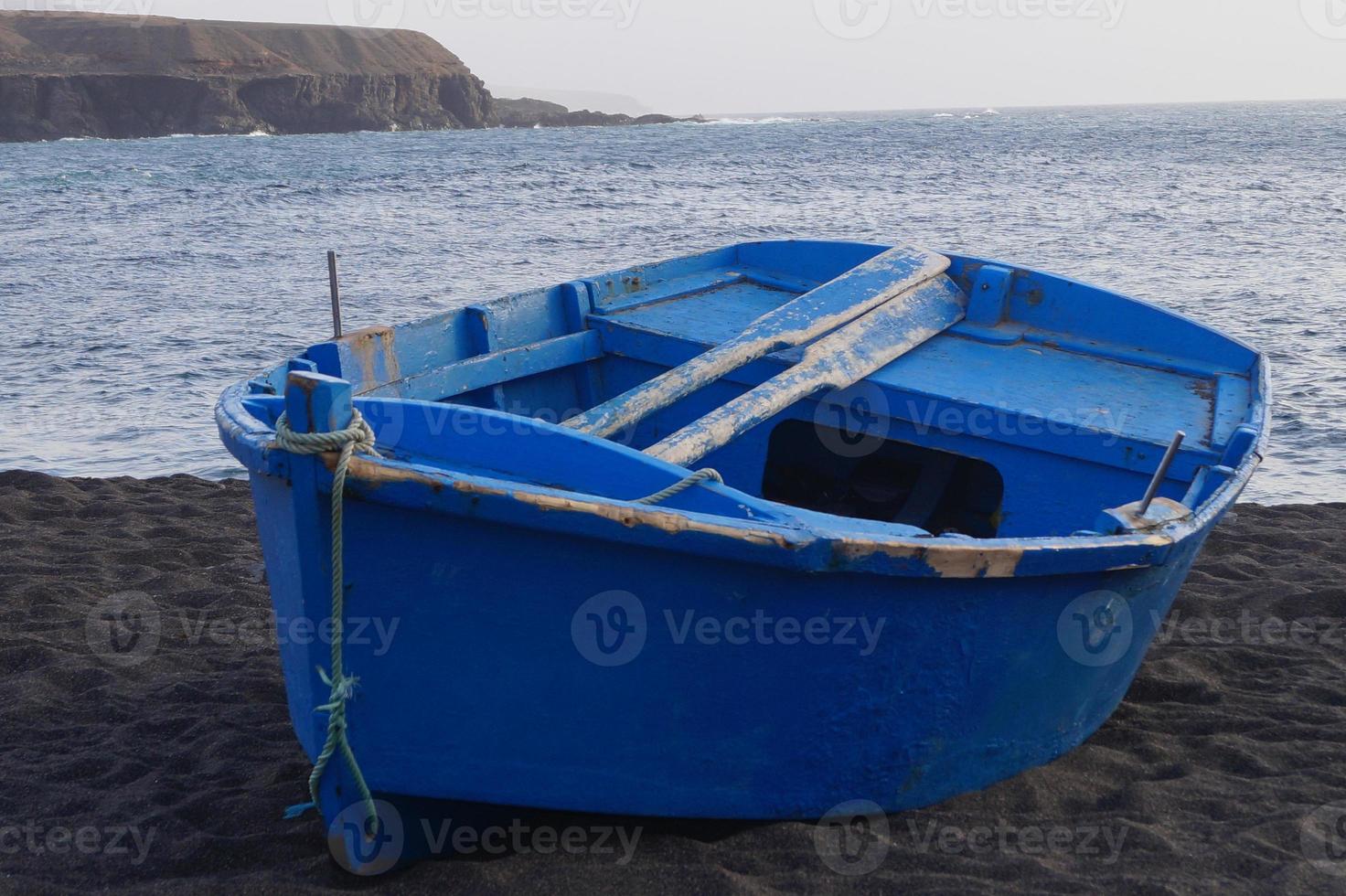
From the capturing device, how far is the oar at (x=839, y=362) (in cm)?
357

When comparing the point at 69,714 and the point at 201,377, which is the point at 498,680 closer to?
the point at 69,714

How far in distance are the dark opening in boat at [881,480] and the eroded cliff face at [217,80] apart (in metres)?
79.1

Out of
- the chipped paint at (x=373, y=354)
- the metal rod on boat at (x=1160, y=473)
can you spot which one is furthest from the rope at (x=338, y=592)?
the metal rod on boat at (x=1160, y=473)

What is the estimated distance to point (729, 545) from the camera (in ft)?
8.59

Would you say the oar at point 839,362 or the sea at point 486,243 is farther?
the sea at point 486,243

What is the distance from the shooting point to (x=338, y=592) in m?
2.61

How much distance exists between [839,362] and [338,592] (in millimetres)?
2481

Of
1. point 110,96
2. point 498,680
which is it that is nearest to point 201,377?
point 498,680

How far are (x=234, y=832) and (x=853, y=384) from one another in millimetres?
2769

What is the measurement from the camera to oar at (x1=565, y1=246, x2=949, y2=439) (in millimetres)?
3787

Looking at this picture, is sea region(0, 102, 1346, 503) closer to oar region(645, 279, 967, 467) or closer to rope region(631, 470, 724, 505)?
oar region(645, 279, 967, 467)

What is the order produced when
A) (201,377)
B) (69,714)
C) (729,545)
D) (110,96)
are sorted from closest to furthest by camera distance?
(729,545), (69,714), (201,377), (110,96)

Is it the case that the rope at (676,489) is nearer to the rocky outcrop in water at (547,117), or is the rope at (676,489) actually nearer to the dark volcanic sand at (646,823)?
the dark volcanic sand at (646,823)

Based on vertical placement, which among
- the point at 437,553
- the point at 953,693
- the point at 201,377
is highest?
the point at 437,553
